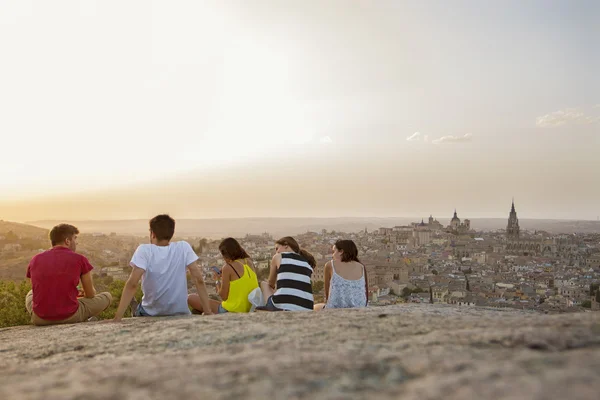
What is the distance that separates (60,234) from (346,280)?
334 cm

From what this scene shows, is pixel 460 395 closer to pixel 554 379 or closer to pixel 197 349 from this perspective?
pixel 554 379

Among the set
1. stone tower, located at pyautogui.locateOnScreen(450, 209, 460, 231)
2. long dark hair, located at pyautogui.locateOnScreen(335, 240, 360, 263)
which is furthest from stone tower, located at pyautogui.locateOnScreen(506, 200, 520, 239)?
long dark hair, located at pyautogui.locateOnScreen(335, 240, 360, 263)

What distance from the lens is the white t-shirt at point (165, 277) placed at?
570cm

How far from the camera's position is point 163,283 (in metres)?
5.74

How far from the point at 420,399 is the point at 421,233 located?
6143 inches

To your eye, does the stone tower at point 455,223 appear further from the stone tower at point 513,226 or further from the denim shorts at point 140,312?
the denim shorts at point 140,312

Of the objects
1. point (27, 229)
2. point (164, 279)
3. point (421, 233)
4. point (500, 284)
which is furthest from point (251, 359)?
point (421, 233)

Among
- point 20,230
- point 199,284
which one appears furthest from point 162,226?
point 20,230

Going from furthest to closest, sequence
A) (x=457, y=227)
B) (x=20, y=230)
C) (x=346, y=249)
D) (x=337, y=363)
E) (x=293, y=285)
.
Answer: (x=457, y=227) < (x=20, y=230) < (x=346, y=249) < (x=293, y=285) < (x=337, y=363)

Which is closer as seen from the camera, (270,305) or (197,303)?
(270,305)

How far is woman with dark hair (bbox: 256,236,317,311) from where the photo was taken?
624 cm

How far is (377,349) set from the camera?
2.63 meters

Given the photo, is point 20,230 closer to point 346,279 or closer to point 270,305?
point 270,305

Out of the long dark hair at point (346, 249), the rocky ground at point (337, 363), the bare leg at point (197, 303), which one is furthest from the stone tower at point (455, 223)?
the rocky ground at point (337, 363)
